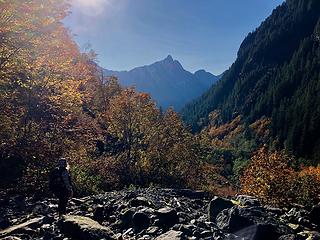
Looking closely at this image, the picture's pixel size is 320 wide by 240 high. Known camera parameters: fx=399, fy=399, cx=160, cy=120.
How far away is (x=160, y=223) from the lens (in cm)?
1546

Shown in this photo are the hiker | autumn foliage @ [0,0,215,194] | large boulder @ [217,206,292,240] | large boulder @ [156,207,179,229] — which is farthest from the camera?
autumn foliage @ [0,0,215,194]

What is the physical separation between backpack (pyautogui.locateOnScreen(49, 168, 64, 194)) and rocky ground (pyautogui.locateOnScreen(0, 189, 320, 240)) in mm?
1217

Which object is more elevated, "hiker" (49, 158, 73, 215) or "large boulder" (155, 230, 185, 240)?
"hiker" (49, 158, 73, 215)

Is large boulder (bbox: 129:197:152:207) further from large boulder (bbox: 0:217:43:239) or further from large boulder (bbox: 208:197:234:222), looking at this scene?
large boulder (bbox: 0:217:43:239)

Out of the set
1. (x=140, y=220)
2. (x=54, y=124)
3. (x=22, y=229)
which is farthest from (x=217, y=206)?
(x=54, y=124)

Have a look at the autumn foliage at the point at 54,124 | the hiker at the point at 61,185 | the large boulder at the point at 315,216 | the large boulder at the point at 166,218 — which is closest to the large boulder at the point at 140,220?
the large boulder at the point at 166,218

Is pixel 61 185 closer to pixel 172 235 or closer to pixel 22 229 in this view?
pixel 22 229

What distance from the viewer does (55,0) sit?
29656 mm

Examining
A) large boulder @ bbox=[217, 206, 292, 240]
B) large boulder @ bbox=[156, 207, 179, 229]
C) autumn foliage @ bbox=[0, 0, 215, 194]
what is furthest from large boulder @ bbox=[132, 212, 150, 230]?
autumn foliage @ bbox=[0, 0, 215, 194]

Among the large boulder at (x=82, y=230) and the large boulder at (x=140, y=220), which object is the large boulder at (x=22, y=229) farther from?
the large boulder at (x=140, y=220)

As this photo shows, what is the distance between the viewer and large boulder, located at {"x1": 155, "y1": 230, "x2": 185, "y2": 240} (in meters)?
13.2

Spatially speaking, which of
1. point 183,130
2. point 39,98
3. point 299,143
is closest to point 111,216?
point 39,98

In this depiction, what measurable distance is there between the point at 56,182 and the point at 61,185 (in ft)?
1.00

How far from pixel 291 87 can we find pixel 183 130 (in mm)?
152002
